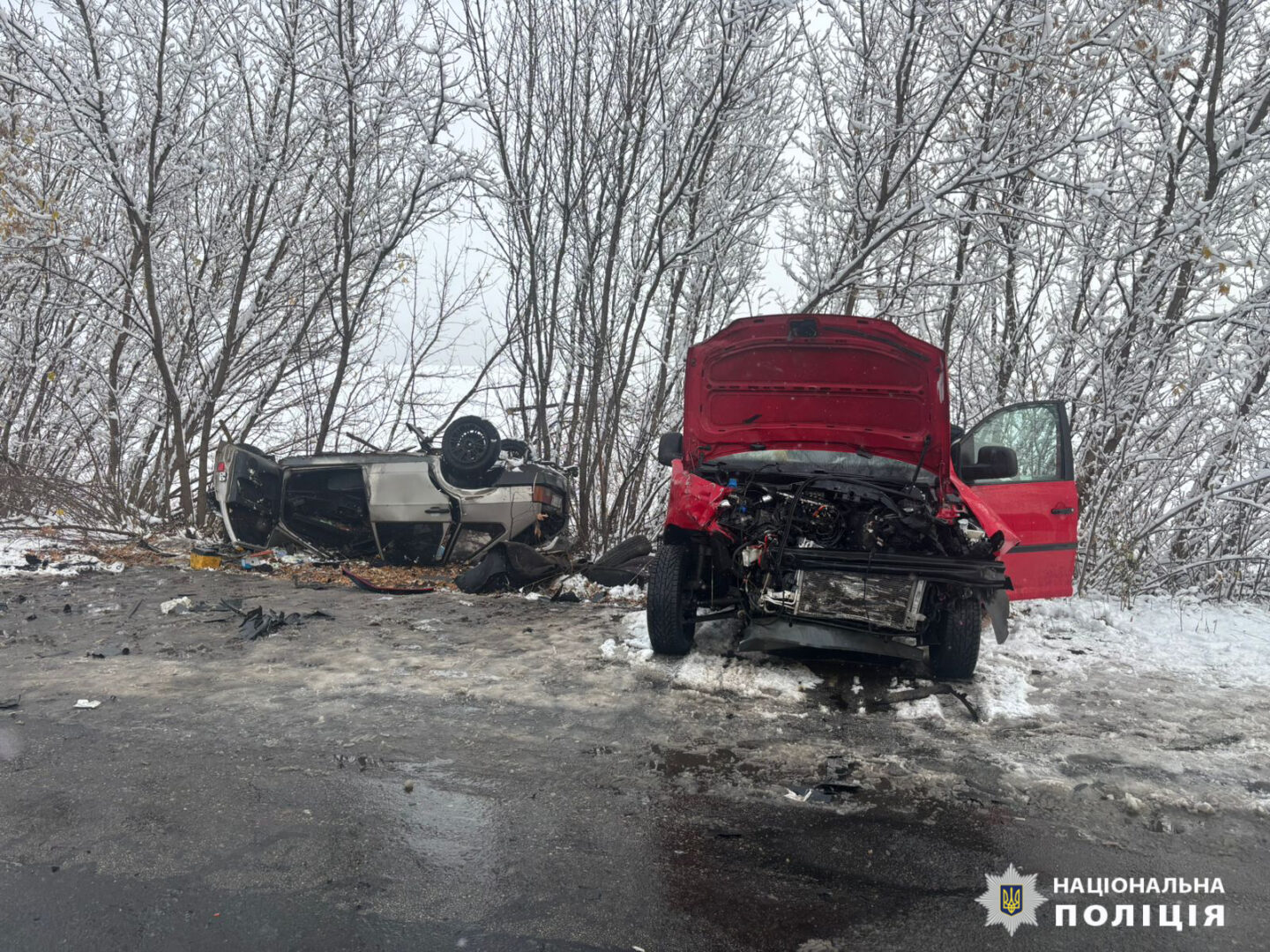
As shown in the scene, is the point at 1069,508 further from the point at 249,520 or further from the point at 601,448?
the point at 249,520

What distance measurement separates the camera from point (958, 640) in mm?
4883

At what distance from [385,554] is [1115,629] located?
21.8 ft

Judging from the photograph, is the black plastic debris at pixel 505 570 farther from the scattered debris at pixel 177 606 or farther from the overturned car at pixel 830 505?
the overturned car at pixel 830 505

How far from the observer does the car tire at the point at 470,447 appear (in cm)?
806

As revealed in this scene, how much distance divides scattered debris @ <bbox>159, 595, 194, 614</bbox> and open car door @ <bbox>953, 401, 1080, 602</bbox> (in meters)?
5.79

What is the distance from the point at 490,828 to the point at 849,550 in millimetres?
2556

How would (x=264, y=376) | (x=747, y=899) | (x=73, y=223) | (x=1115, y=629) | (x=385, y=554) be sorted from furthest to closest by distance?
(x=264, y=376), (x=73, y=223), (x=385, y=554), (x=1115, y=629), (x=747, y=899)

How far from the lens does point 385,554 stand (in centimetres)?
862

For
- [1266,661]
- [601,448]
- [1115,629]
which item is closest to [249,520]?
[601,448]

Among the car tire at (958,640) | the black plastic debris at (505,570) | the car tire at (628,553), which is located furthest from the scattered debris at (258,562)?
the car tire at (958,640)

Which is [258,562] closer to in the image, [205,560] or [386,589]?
[205,560]

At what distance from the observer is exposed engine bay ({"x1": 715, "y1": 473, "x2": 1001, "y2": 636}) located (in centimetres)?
453

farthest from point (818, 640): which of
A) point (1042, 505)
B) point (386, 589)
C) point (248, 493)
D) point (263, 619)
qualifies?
point (248, 493)

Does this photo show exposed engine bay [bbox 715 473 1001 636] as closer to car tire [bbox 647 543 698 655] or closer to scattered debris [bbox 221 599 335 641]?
car tire [bbox 647 543 698 655]
